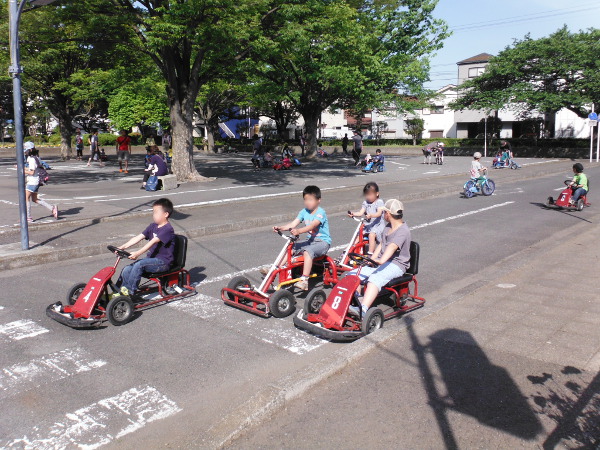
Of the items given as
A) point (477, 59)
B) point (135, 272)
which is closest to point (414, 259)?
point (135, 272)

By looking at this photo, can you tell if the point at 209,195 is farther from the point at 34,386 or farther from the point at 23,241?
the point at 34,386

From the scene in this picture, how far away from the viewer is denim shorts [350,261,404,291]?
18.9 ft

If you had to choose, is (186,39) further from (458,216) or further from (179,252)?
(179,252)

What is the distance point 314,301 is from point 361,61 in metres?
24.6

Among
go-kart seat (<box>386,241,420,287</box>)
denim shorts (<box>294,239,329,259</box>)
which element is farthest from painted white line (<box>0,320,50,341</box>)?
go-kart seat (<box>386,241,420,287</box>)

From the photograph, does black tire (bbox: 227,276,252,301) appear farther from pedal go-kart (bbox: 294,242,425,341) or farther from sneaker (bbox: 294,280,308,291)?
pedal go-kart (bbox: 294,242,425,341)

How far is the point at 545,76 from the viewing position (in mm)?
38875

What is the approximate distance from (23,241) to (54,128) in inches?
2172

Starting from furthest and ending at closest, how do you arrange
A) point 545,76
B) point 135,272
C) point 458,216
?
point 545,76 → point 458,216 → point 135,272

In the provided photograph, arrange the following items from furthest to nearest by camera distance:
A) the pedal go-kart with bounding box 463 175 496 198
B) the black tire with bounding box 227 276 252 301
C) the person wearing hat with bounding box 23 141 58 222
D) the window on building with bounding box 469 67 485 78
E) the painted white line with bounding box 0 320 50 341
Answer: the window on building with bounding box 469 67 485 78 → the pedal go-kart with bounding box 463 175 496 198 → the person wearing hat with bounding box 23 141 58 222 → the black tire with bounding box 227 276 252 301 → the painted white line with bounding box 0 320 50 341

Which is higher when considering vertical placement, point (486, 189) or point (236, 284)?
point (486, 189)

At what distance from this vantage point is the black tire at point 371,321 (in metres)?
5.34

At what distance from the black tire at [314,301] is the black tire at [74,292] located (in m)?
2.60

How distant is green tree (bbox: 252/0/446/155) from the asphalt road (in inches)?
674
